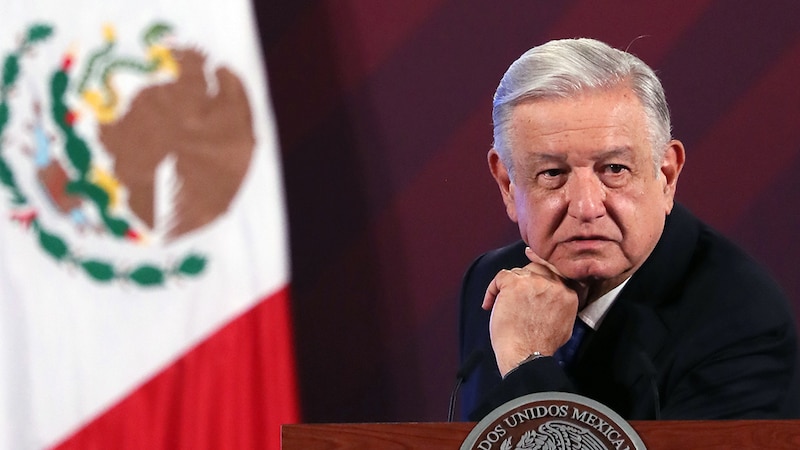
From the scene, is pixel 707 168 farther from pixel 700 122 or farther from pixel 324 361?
pixel 324 361

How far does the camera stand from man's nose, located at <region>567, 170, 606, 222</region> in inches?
79.4

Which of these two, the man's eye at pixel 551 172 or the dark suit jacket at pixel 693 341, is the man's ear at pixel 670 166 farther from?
the man's eye at pixel 551 172

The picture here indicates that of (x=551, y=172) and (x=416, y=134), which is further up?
(x=416, y=134)

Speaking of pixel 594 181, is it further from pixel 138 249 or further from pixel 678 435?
pixel 138 249

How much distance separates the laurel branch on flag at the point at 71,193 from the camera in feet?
9.96

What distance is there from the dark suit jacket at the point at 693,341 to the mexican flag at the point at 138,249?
3.54 feet

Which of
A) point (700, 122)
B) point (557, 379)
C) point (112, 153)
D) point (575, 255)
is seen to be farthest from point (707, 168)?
point (112, 153)

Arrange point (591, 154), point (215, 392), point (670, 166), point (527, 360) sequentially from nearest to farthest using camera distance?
1. point (527, 360)
2. point (591, 154)
3. point (670, 166)
4. point (215, 392)

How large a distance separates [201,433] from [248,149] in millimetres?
842

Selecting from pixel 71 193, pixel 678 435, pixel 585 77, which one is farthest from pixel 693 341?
pixel 71 193

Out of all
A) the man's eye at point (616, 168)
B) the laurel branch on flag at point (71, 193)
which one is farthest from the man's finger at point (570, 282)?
the laurel branch on flag at point (71, 193)

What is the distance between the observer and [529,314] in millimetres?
1907

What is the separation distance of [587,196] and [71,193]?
66.6 inches

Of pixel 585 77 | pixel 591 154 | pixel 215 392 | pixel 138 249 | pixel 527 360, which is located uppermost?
pixel 585 77
